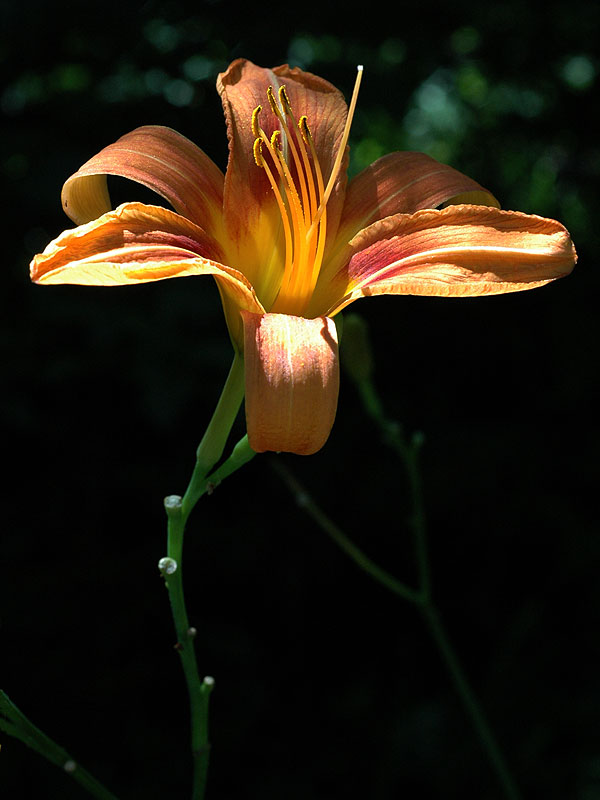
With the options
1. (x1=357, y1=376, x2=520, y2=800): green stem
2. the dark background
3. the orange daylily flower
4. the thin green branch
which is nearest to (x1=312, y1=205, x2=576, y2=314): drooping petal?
the orange daylily flower

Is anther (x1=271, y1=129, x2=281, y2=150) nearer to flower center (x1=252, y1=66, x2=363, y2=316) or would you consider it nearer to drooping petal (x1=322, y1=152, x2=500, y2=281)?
flower center (x1=252, y1=66, x2=363, y2=316)

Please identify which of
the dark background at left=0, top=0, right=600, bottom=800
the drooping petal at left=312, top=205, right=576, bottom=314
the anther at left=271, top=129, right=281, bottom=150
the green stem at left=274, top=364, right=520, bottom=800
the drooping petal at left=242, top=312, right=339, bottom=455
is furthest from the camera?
the dark background at left=0, top=0, right=600, bottom=800

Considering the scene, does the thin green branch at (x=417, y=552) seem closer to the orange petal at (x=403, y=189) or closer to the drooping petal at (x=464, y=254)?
the orange petal at (x=403, y=189)

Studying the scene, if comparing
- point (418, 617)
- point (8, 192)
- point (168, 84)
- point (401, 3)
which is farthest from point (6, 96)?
point (418, 617)

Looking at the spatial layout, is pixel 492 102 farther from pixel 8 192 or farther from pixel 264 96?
pixel 264 96

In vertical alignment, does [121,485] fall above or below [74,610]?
above

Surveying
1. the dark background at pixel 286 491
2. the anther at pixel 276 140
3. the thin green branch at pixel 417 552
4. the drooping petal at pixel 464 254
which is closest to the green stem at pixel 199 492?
the drooping petal at pixel 464 254
